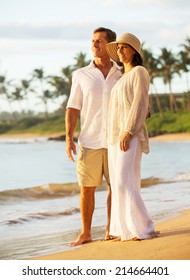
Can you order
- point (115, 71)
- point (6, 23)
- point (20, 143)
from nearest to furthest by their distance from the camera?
point (115, 71), point (6, 23), point (20, 143)

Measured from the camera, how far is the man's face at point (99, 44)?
4883mm

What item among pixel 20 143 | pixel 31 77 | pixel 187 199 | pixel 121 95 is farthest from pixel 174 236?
pixel 31 77

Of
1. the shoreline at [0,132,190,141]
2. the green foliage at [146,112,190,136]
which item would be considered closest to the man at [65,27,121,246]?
the shoreline at [0,132,190,141]

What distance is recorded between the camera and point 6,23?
6754 mm

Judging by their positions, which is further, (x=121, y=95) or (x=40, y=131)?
(x=40, y=131)

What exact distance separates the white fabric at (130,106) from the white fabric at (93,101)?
126 millimetres

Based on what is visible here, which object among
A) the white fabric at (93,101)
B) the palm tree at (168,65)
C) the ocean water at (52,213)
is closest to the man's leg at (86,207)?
the ocean water at (52,213)

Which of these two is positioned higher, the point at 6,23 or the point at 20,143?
the point at 6,23

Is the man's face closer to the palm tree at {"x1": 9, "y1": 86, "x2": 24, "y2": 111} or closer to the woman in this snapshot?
the woman

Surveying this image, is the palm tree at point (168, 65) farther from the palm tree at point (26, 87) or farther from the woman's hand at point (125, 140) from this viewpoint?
the woman's hand at point (125, 140)

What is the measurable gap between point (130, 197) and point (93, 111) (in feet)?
2.03

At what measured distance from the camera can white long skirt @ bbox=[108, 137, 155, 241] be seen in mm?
4562
